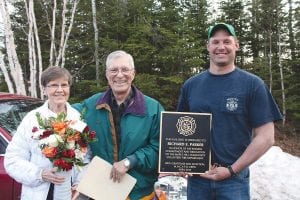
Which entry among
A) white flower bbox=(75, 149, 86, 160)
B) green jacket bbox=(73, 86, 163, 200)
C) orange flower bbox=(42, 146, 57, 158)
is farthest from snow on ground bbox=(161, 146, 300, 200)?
orange flower bbox=(42, 146, 57, 158)

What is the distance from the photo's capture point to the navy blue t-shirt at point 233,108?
2.95 m

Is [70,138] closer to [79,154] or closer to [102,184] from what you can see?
[79,154]

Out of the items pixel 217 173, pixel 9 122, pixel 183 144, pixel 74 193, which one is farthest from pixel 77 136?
pixel 9 122

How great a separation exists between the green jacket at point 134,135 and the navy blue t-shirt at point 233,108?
0.45 meters

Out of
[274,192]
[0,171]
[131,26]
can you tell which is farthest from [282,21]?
[0,171]

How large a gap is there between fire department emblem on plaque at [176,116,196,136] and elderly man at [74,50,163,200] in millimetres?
281

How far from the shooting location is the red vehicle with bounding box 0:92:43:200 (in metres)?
4.19

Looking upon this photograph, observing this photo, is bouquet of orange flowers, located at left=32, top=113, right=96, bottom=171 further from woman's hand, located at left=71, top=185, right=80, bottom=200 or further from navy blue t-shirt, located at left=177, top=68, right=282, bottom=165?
navy blue t-shirt, located at left=177, top=68, right=282, bottom=165

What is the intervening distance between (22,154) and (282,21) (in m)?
20.8

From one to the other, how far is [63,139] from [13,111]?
2170mm

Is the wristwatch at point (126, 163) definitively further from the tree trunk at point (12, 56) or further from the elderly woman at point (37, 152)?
the tree trunk at point (12, 56)

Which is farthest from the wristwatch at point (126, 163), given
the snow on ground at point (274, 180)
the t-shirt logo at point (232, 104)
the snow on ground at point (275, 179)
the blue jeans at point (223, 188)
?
the snow on ground at point (275, 179)

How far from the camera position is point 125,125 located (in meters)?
3.25

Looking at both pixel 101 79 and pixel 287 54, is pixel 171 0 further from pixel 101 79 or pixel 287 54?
pixel 287 54
